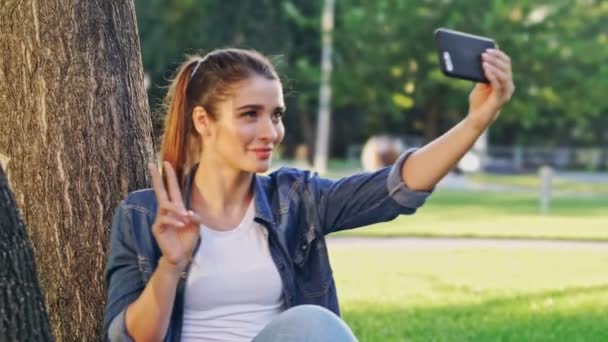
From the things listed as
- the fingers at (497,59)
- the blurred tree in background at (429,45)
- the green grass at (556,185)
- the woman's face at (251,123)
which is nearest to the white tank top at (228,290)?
the woman's face at (251,123)

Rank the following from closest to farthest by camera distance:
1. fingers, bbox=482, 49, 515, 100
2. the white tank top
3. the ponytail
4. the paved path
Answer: fingers, bbox=482, 49, 515, 100 → the white tank top → the ponytail → the paved path

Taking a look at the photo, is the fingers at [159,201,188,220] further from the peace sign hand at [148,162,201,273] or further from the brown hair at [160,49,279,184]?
the brown hair at [160,49,279,184]

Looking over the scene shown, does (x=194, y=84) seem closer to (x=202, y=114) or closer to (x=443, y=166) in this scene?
(x=202, y=114)

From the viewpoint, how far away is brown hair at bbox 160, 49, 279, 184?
11.7 feet

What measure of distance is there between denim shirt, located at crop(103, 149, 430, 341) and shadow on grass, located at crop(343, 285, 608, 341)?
2824 mm

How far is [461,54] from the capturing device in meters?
3.24

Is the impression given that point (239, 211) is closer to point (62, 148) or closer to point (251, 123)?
point (251, 123)

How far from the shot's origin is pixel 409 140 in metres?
47.8

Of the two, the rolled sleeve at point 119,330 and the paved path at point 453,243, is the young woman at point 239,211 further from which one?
the paved path at point 453,243

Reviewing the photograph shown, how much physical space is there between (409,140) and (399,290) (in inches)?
1544

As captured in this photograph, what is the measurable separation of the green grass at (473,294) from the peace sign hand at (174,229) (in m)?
3.32

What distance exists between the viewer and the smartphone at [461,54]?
10.6 ft

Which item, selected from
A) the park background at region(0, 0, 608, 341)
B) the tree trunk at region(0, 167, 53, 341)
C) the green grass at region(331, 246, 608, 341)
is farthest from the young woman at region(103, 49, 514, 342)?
the green grass at region(331, 246, 608, 341)

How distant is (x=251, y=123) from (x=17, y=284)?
2.67 ft
